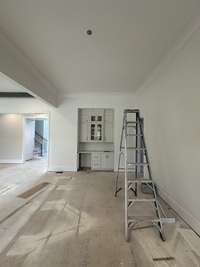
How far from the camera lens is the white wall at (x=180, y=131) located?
2.52m

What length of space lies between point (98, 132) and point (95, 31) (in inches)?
178

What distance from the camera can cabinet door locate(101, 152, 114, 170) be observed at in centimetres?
693

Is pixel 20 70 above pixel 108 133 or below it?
above

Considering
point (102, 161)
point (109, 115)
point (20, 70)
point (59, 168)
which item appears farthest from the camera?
point (109, 115)

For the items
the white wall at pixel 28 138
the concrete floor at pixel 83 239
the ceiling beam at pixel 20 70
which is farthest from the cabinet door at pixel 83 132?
the concrete floor at pixel 83 239

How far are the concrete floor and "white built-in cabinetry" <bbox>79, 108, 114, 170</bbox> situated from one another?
341 cm

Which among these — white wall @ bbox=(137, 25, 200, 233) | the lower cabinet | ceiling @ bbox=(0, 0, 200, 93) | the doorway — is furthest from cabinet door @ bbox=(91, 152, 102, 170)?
ceiling @ bbox=(0, 0, 200, 93)

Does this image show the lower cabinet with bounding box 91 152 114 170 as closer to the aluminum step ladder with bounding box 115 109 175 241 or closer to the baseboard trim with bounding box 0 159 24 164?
the aluminum step ladder with bounding box 115 109 175 241

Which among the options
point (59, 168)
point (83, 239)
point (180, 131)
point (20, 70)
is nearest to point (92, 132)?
point (59, 168)

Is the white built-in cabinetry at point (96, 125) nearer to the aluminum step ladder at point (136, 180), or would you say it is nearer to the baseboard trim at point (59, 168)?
the aluminum step ladder at point (136, 180)

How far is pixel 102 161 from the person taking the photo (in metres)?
6.93

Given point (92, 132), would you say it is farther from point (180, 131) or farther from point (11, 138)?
point (180, 131)

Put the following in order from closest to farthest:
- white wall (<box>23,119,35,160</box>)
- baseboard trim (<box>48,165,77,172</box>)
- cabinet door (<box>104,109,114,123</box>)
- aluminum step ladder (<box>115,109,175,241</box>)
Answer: aluminum step ladder (<box>115,109,175,241</box>) → baseboard trim (<box>48,165,77,172</box>) → cabinet door (<box>104,109,114,123</box>) → white wall (<box>23,119,35,160</box>)

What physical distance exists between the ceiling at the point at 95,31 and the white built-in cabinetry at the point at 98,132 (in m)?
2.73
